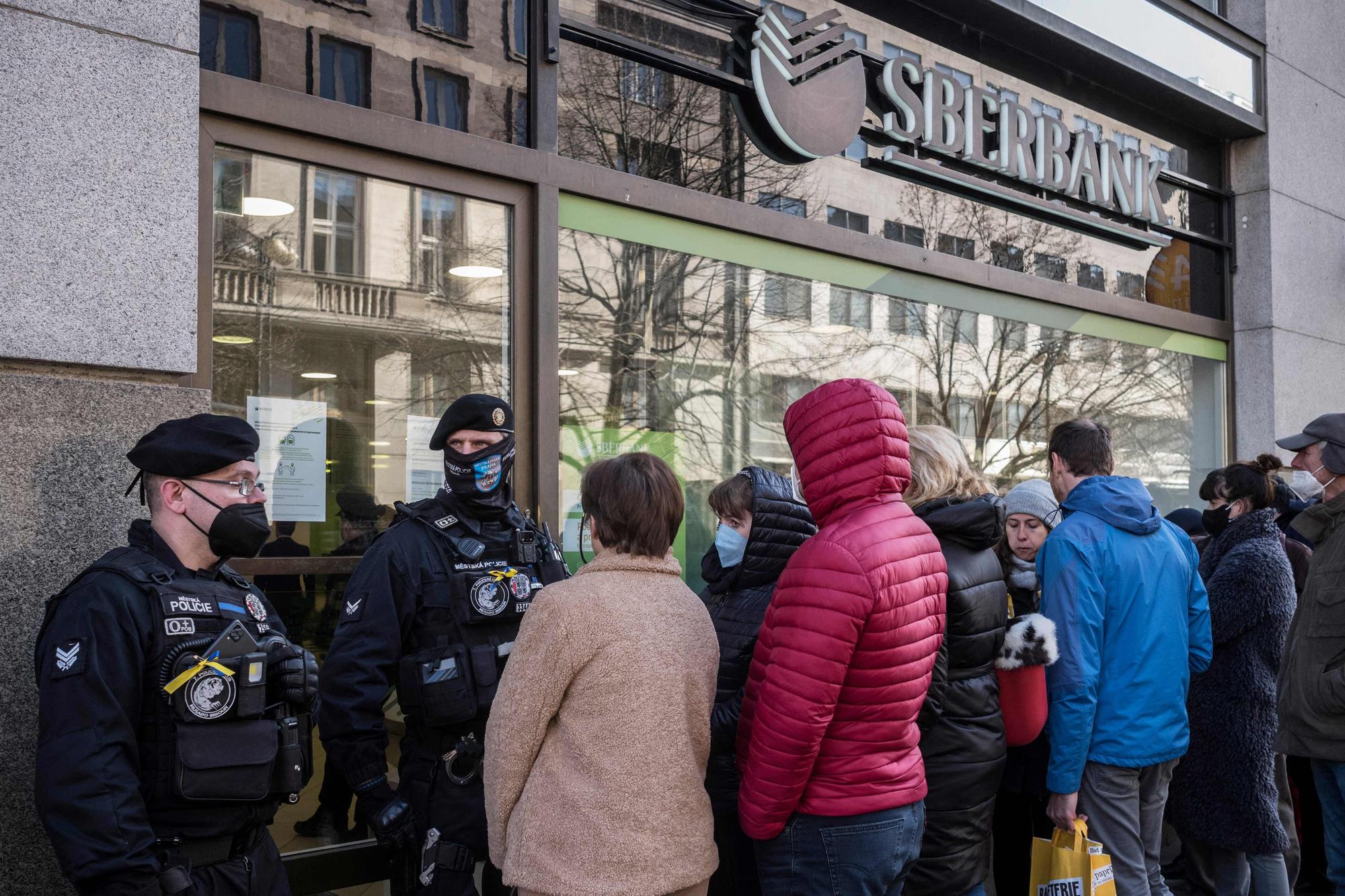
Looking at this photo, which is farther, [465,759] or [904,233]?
[904,233]

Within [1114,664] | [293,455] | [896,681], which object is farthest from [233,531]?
[1114,664]

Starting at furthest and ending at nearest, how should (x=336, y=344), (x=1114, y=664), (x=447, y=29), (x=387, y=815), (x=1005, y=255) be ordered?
(x=1005, y=255) < (x=447, y=29) < (x=336, y=344) < (x=1114, y=664) < (x=387, y=815)

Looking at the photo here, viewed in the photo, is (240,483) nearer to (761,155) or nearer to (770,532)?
(770,532)

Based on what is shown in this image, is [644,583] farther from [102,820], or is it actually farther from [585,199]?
[585,199]

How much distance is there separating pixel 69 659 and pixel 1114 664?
3281 millimetres

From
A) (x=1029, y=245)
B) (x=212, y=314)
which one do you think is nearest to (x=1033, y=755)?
(x=212, y=314)

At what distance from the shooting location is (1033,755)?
4.11 meters

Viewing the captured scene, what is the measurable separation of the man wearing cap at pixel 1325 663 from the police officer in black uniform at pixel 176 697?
3.66 metres

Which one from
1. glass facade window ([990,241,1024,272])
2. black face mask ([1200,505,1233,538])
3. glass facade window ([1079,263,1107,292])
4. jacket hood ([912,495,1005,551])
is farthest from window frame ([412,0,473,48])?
glass facade window ([1079,263,1107,292])

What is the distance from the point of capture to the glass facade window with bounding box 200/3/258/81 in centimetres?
421

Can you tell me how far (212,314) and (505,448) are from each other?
1.33 metres

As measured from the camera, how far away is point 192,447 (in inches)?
116

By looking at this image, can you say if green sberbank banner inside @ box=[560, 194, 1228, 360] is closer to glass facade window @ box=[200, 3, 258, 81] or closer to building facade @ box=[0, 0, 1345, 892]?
building facade @ box=[0, 0, 1345, 892]

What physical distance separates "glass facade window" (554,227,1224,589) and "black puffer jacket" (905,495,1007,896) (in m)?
2.32
